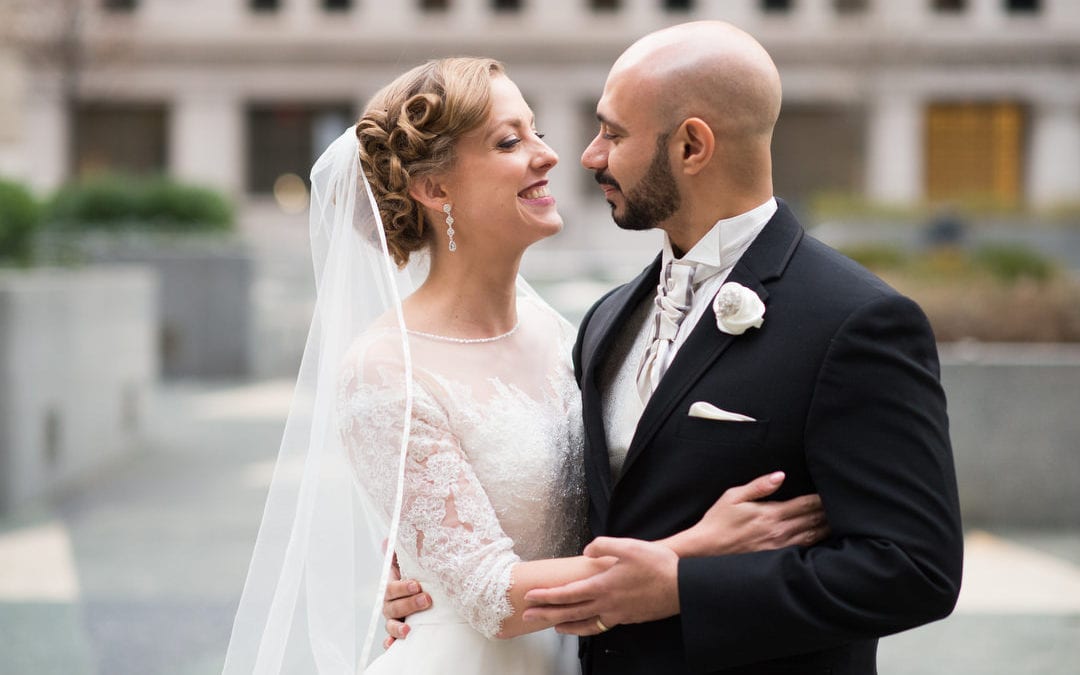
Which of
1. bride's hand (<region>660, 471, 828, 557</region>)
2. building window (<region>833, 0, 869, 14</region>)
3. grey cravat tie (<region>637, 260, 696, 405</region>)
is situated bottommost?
building window (<region>833, 0, 869, 14</region>)

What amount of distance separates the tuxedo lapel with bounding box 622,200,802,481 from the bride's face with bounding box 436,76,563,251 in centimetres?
66

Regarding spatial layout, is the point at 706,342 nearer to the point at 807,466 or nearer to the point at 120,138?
the point at 807,466

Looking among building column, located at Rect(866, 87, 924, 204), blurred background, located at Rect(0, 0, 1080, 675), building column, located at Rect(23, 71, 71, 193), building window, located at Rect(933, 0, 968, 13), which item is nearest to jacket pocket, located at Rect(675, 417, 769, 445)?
blurred background, located at Rect(0, 0, 1080, 675)

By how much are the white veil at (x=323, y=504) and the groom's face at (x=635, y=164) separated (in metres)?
0.75

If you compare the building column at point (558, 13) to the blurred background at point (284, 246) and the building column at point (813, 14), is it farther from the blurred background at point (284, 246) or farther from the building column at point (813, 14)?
the building column at point (813, 14)

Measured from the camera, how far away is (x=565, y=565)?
289 centimetres

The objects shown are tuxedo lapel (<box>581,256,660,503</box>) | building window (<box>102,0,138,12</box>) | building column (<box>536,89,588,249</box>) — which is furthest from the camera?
building window (<box>102,0,138,12</box>)

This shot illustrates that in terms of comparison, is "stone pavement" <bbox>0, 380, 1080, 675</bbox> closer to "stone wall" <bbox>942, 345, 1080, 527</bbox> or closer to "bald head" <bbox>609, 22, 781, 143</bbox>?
"stone wall" <bbox>942, 345, 1080, 527</bbox>

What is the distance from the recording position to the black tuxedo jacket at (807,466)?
8.41 feet

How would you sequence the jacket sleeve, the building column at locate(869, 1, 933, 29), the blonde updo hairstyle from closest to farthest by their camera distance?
the jacket sleeve, the blonde updo hairstyle, the building column at locate(869, 1, 933, 29)

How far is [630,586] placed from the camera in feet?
8.84

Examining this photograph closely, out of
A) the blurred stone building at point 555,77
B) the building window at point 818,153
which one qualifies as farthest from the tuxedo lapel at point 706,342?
the building window at point 818,153

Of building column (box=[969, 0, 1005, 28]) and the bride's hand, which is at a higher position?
the bride's hand

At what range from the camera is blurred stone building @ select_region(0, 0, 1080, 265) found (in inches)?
1715
